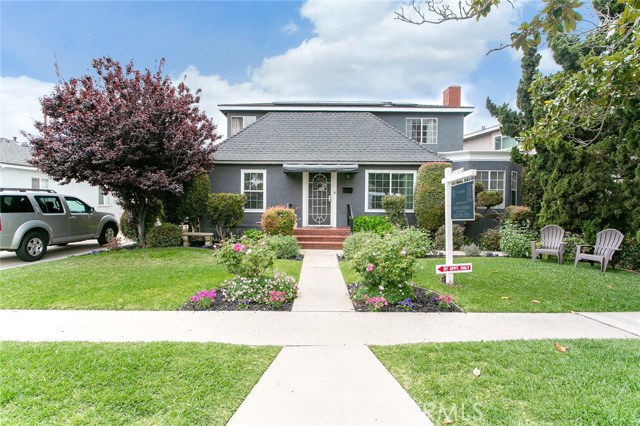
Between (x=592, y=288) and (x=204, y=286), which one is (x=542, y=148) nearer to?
(x=592, y=288)

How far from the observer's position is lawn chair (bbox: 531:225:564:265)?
356 inches

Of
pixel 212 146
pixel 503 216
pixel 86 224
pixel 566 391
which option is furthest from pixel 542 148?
pixel 86 224

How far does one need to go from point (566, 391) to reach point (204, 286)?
18.4ft

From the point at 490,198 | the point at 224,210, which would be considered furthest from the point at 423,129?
the point at 224,210

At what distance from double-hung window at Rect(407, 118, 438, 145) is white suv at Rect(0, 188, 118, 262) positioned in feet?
50.0

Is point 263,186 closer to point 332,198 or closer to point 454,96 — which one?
point 332,198

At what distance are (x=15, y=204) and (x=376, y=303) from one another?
10371mm

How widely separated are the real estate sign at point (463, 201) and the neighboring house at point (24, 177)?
747 inches

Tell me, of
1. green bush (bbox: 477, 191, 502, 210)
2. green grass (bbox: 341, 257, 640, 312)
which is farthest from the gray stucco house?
green grass (bbox: 341, 257, 640, 312)

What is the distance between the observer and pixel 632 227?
8594mm

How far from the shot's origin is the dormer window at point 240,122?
18156 mm

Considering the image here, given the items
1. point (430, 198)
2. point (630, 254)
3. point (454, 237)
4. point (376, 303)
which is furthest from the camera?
point (430, 198)

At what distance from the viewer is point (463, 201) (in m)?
6.29

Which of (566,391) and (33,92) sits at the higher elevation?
(33,92)
